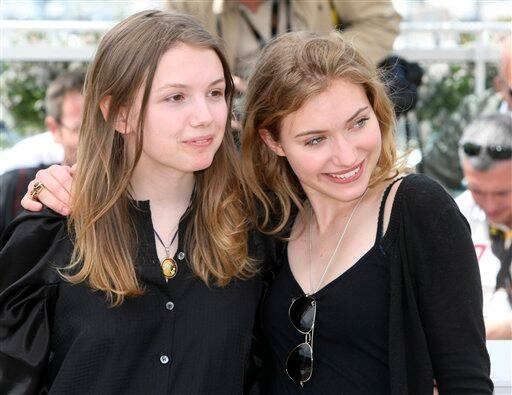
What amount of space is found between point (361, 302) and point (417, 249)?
0.20 meters

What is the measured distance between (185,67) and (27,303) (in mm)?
734

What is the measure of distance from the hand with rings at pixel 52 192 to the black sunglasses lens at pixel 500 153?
2272 millimetres

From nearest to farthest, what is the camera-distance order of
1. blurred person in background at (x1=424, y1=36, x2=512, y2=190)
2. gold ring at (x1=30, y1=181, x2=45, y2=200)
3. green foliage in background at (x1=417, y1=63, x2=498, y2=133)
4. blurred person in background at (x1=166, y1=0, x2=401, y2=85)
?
gold ring at (x1=30, y1=181, x2=45, y2=200)
blurred person in background at (x1=166, y1=0, x2=401, y2=85)
blurred person in background at (x1=424, y1=36, x2=512, y2=190)
green foliage in background at (x1=417, y1=63, x2=498, y2=133)

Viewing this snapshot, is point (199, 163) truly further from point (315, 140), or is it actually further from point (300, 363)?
point (300, 363)

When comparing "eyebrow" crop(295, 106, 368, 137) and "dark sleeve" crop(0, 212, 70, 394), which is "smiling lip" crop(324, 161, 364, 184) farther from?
"dark sleeve" crop(0, 212, 70, 394)

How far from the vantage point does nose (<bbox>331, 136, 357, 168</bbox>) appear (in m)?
2.06

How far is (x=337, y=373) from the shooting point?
80.3 inches

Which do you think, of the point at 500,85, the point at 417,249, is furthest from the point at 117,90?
the point at 500,85

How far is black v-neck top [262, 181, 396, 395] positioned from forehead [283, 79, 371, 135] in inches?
9.0

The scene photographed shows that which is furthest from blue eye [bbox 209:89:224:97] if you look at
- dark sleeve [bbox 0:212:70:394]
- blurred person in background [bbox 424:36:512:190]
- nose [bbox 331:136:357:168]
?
blurred person in background [bbox 424:36:512:190]

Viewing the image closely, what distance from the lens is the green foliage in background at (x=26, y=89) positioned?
507 cm

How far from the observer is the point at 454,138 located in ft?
15.8

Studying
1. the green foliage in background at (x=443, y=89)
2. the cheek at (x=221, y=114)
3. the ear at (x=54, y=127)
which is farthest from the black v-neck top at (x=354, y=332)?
the green foliage in background at (x=443, y=89)

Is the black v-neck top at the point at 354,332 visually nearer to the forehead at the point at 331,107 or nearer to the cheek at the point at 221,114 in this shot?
the forehead at the point at 331,107
